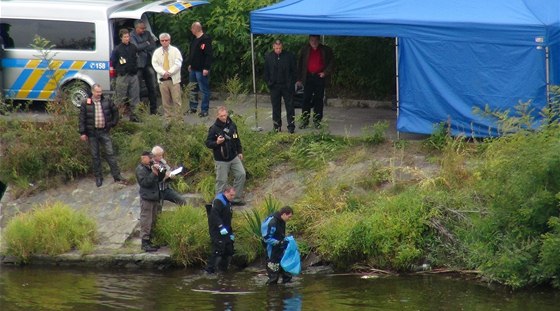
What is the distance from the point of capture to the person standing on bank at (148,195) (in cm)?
1852

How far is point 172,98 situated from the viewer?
21.9 metres

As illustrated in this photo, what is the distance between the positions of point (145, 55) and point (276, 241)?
6175 mm

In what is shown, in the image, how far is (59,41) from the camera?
883 inches

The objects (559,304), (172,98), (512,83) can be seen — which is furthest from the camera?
(172,98)

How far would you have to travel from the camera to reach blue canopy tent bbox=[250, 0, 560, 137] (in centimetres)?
1938

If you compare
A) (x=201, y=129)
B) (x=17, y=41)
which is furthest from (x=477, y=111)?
(x=17, y=41)

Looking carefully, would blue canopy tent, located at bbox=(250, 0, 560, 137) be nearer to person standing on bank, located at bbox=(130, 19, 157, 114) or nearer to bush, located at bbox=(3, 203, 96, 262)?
person standing on bank, located at bbox=(130, 19, 157, 114)

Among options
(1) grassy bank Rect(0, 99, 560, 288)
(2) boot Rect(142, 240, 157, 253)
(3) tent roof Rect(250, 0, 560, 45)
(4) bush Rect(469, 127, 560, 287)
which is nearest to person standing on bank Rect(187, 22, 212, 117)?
(1) grassy bank Rect(0, 99, 560, 288)

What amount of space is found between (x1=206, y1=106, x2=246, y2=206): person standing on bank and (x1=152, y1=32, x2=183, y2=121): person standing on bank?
8.54 feet

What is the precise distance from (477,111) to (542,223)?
2311 mm

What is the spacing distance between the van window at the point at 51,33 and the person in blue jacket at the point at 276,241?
6.60 metres

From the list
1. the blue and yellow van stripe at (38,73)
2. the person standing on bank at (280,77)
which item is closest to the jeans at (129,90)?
the blue and yellow van stripe at (38,73)

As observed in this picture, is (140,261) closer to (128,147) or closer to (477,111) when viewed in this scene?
(128,147)

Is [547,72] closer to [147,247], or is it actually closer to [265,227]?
[265,227]
